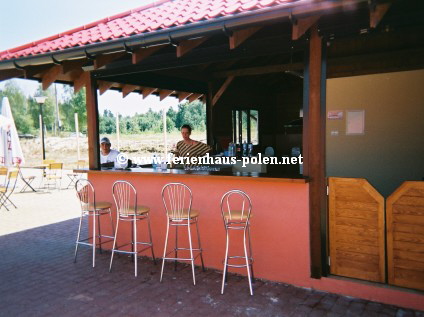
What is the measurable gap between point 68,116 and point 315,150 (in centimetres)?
3903

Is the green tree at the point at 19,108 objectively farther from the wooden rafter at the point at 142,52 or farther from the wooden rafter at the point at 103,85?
the wooden rafter at the point at 142,52

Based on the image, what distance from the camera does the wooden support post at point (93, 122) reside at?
580 cm

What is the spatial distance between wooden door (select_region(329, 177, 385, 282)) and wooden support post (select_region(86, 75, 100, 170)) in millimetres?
3803

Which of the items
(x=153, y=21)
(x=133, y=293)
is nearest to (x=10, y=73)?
(x=153, y=21)

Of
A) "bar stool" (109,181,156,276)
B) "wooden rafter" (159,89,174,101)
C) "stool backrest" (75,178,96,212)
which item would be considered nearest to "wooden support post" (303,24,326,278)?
"bar stool" (109,181,156,276)

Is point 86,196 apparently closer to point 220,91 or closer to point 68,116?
point 220,91

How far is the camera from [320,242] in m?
3.97

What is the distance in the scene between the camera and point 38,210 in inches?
341

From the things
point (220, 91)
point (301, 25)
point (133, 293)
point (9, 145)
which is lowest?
point (133, 293)

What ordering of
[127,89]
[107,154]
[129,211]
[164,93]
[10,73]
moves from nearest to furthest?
[129,211] < [10,73] < [107,154] < [127,89] < [164,93]

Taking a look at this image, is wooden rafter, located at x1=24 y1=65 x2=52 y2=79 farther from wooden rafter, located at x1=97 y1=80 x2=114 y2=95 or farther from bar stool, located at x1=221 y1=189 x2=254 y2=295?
bar stool, located at x1=221 y1=189 x2=254 y2=295

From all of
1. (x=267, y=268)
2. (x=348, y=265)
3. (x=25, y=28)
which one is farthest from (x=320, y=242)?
(x=25, y=28)

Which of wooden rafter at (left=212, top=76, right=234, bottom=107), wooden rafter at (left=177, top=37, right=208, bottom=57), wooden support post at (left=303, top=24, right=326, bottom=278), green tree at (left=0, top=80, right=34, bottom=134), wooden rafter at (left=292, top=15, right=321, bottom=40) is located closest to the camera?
wooden rafter at (left=292, top=15, right=321, bottom=40)

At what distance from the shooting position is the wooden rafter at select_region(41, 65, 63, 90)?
5422 mm
